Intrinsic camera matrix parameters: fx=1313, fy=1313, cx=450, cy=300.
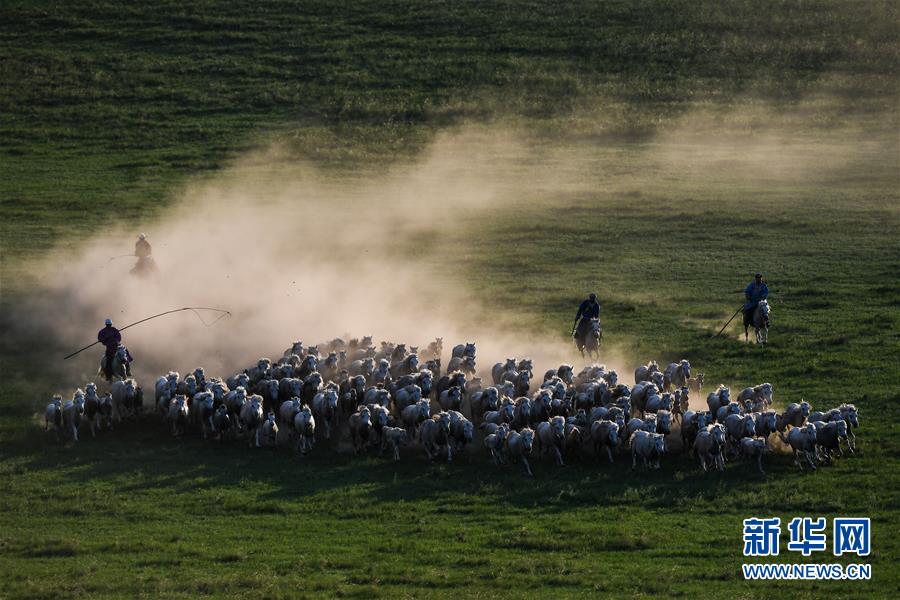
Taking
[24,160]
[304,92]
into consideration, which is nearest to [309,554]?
[24,160]

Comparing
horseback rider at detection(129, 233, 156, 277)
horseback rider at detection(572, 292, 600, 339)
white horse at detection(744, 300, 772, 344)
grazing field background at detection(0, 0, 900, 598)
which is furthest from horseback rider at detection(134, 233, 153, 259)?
white horse at detection(744, 300, 772, 344)

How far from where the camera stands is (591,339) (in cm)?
3647

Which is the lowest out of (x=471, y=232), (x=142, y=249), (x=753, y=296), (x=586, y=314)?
(x=586, y=314)

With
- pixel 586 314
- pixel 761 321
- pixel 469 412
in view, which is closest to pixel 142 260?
pixel 586 314

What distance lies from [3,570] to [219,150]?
166 ft

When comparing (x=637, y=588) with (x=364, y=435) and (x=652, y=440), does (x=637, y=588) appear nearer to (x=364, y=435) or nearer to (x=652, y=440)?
(x=652, y=440)

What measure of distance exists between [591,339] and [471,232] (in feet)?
69.1

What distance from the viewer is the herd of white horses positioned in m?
27.8

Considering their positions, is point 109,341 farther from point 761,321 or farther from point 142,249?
point 761,321

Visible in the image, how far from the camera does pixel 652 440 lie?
27.2m

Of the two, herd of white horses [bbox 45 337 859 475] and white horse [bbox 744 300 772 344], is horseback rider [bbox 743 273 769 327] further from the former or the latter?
herd of white horses [bbox 45 337 859 475]

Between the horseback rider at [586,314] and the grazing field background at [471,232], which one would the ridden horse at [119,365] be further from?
the horseback rider at [586,314]

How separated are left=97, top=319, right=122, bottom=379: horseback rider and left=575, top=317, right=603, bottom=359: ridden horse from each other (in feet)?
40.8

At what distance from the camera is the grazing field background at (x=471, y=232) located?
926 inches
